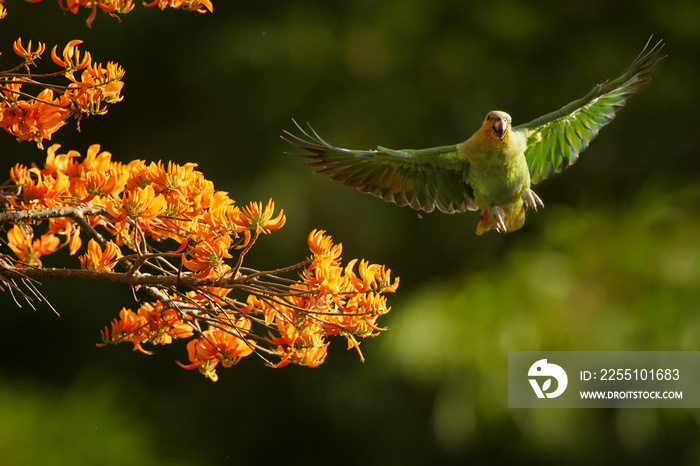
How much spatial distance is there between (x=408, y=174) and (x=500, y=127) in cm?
20

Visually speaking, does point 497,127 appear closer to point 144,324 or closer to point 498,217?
point 498,217

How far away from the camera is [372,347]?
9.88 ft

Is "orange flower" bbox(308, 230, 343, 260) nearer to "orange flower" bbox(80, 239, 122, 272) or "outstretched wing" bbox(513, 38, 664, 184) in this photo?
"orange flower" bbox(80, 239, 122, 272)

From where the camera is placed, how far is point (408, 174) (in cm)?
129

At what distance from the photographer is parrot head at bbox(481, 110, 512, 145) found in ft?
3.75

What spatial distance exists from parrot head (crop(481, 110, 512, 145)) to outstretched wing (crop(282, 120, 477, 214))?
0.31 ft

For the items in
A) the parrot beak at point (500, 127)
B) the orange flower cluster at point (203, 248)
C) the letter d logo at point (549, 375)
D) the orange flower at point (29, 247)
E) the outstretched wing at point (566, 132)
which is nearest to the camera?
the orange flower at point (29, 247)

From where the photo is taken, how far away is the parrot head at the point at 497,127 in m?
1.14

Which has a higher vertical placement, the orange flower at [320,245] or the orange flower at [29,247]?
the orange flower at [320,245]

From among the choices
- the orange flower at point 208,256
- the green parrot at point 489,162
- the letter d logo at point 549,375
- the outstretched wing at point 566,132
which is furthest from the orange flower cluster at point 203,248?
the letter d logo at point 549,375

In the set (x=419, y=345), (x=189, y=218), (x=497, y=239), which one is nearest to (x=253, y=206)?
(x=189, y=218)

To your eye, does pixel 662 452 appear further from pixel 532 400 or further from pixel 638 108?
pixel 638 108

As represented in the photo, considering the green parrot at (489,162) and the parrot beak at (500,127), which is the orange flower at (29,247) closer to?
the green parrot at (489,162)

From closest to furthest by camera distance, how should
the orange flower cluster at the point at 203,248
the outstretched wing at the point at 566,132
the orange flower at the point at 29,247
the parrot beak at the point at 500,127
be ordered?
the orange flower at the point at 29,247 < the orange flower cluster at the point at 203,248 < the parrot beak at the point at 500,127 < the outstretched wing at the point at 566,132
